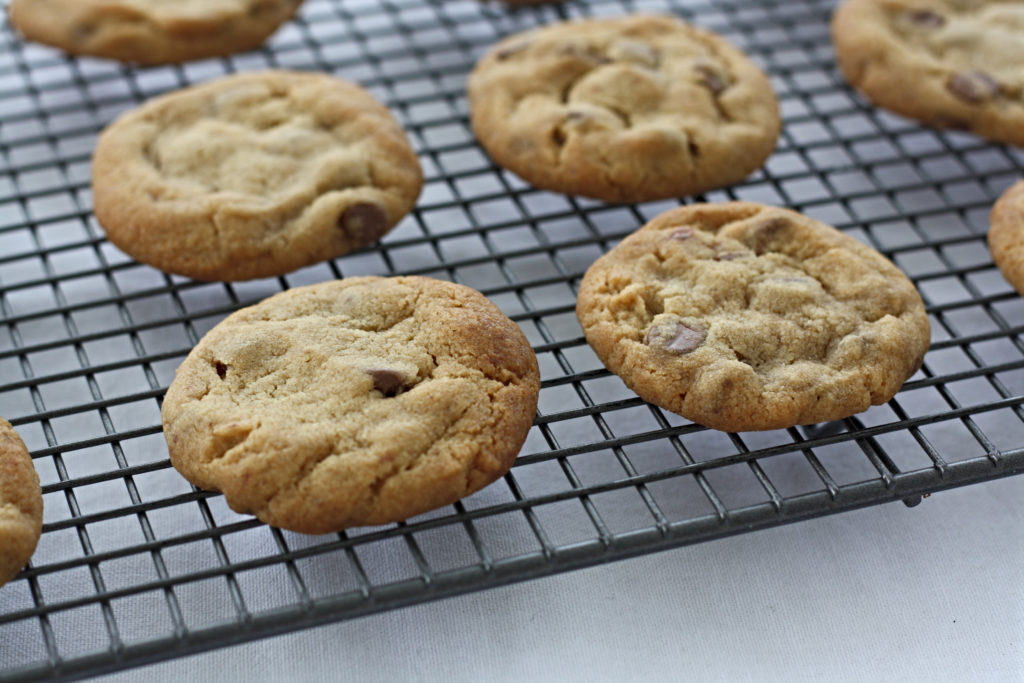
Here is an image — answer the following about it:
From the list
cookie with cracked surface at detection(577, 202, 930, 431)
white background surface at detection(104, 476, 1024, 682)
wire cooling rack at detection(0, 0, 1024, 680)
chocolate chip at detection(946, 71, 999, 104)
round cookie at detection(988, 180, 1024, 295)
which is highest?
chocolate chip at detection(946, 71, 999, 104)

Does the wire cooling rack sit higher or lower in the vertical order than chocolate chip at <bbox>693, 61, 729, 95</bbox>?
lower

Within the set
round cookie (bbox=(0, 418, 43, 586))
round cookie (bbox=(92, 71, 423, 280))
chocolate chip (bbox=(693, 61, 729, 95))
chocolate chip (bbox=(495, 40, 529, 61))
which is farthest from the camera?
chocolate chip (bbox=(495, 40, 529, 61))

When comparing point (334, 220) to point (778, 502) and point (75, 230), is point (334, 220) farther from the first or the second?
point (778, 502)

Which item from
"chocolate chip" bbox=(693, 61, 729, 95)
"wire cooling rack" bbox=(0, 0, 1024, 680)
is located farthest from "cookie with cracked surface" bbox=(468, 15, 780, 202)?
"wire cooling rack" bbox=(0, 0, 1024, 680)

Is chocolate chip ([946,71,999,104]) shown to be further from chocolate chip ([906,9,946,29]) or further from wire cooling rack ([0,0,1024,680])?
chocolate chip ([906,9,946,29])

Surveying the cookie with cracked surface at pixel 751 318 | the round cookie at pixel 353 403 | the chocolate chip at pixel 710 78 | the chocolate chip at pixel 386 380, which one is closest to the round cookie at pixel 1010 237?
the cookie with cracked surface at pixel 751 318

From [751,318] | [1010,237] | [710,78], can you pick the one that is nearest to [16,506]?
[751,318]

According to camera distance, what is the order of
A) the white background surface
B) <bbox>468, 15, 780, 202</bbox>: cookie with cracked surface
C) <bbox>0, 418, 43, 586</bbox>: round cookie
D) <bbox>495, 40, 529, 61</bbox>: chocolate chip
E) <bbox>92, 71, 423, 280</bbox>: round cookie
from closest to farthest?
<bbox>0, 418, 43, 586</bbox>: round cookie
the white background surface
<bbox>92, 71, 423, 280</bbox>: round cookie
<bbox>468, 15, 780, 202</bbox>: cookie with cracked surface
<bbox>495, 40, 529, 61</bbox>: chocolate chip

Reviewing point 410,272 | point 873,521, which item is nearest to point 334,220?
point 410,272
